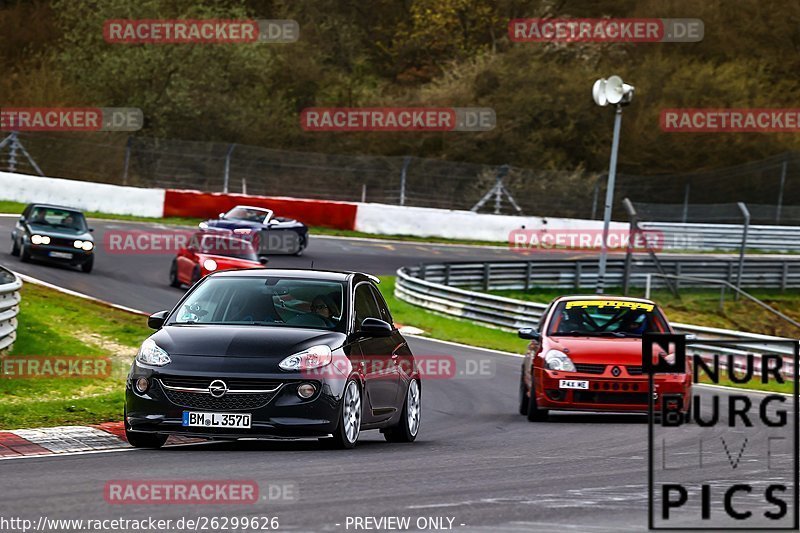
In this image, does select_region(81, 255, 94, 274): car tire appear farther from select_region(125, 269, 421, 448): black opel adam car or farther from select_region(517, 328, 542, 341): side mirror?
select_region(125, 269, 421, 448): black opel adam car

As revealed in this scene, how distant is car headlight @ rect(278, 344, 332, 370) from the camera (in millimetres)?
10578

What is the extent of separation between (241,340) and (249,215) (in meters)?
26.5

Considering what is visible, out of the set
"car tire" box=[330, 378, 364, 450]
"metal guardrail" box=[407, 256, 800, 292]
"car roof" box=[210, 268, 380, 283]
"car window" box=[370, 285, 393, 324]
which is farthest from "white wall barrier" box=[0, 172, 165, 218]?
"car tire" box=[330, 378, 364, 450]

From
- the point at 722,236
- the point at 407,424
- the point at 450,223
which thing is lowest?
the point at 407,424

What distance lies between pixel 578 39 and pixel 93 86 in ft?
69.4

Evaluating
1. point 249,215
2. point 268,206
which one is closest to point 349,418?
point 249,215

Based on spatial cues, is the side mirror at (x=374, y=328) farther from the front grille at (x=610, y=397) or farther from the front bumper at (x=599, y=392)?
the front grille at (x=610, y=397)

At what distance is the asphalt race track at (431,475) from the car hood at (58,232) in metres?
16.0

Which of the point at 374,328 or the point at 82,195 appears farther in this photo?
the point at 82,195

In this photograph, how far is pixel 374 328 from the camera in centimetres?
1146

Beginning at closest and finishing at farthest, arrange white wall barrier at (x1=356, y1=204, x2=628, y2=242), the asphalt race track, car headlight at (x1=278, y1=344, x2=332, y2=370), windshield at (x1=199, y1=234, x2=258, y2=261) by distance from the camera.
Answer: the asphalt race track → car headlight at (x1=278, y1=344, x2=332, y2=370) → windshield at (x1=199, y1=234, x2=258, y2=261) → white wall barrier at (x1=356, y1=204, x2=628, y2=242)

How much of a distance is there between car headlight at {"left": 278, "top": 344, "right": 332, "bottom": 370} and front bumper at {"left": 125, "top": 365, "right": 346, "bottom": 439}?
10 cm

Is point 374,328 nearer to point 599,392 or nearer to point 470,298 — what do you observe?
point 599,392

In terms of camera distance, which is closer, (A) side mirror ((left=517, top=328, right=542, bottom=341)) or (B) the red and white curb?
(B) the red and white curb
